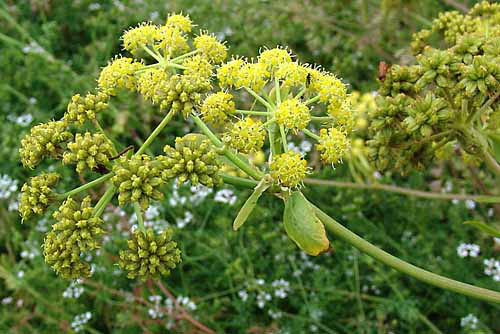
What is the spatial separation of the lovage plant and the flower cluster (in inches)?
11.0

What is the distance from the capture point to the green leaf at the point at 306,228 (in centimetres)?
173

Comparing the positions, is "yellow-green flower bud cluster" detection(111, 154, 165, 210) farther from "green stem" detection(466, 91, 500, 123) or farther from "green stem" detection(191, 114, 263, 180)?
"green stem" detection(466, 91, 500, 123)

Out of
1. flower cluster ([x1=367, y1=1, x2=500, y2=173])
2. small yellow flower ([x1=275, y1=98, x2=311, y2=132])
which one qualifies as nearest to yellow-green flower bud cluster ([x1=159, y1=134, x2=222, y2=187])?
small yellow flower ([x1=275, y1=98, x2=311, y2=132])

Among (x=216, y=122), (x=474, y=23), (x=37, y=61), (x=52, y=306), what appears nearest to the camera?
(x=216, y=122)

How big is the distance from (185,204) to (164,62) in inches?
64.3

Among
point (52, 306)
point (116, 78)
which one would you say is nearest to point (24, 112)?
point (52, 306)

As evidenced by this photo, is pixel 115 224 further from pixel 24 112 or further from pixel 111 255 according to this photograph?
pixel 24 112

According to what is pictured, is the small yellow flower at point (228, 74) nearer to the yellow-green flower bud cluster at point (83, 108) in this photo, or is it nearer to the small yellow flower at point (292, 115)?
the small yellow flower at point (292, 115)

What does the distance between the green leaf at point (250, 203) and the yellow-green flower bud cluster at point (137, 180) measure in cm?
23

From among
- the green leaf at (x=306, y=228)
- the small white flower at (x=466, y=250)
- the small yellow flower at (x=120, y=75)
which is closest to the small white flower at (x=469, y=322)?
the small white flower at (x=466, y=250)

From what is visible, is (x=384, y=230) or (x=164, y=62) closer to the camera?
(x=164, y=62)

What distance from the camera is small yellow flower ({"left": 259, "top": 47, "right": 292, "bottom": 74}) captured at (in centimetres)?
192

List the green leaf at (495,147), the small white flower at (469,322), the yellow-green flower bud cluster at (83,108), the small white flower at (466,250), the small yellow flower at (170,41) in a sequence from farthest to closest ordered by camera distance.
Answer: the small white flower at (466,250)
the small white flower at (469,322)
the green leaf at (495,147)
the small yellow flower at (170,41)
the yellow-green flower bud cluster at (83,108)

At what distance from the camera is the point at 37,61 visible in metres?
4.13
